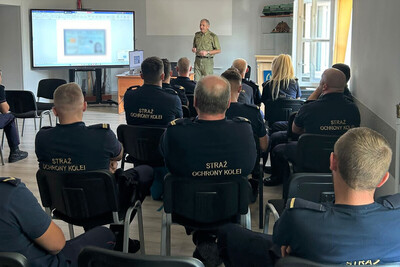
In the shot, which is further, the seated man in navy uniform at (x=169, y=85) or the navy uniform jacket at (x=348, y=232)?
the seated man in navy uniform at (x=169, y=85)

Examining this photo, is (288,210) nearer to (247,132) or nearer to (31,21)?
(247,132)

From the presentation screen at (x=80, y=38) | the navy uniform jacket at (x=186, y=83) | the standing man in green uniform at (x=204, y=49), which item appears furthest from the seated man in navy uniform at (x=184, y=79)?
the presentation screen at (x=80, y=38)

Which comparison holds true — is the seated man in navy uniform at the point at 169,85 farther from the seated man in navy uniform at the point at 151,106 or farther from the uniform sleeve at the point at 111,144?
the uniform sleeve at the point at 111,144

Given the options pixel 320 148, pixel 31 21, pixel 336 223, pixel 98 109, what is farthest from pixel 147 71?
pixel 31 21

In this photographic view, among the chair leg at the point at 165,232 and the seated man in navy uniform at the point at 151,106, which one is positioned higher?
the seated man in navy uniform at the point at 151,106

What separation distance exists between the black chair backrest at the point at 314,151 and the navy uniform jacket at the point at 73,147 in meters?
1.40

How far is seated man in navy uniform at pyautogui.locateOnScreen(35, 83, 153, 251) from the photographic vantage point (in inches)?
115

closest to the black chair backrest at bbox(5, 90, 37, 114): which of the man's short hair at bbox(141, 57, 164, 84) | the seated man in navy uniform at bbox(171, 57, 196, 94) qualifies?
the seated man in navy uniform at bbox(171, 57, 196, 94)

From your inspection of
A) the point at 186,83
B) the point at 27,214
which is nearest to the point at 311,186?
the point at 27,214

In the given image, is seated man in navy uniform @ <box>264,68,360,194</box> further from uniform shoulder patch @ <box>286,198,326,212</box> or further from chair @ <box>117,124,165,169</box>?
uniform shoulder patch @ <box>286,198,326,212</box>

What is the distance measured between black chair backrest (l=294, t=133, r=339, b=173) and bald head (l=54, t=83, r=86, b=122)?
157 cm

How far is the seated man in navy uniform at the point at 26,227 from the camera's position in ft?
6.20

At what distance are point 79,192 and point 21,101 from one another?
440 centimetres

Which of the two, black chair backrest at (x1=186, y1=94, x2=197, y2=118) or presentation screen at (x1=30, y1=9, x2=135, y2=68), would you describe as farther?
presentation screen at (x1=30, y1=9, x2=135, y2=68)
